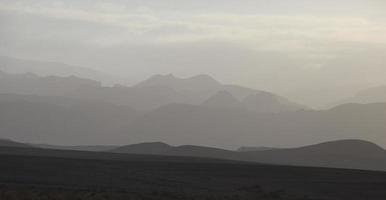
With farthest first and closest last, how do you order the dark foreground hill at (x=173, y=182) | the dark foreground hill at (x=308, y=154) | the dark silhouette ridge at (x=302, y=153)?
the dark foreground hill at (x=308, y=154) < the dark silhouette ridge at (x=302, y=153) < the dark foreground hill at (x=173, y=182)

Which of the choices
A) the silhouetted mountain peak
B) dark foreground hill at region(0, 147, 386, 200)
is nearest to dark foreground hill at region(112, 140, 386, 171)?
the silhouetted mountain peak

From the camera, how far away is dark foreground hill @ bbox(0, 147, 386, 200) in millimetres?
27625

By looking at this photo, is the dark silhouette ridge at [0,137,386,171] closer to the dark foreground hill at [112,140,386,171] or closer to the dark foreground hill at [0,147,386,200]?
the dark foreground hill at [112,140,386,171]

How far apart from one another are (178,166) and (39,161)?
11.6 meters

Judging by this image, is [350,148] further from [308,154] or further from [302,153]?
[302,153]

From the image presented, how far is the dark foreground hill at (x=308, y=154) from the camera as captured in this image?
105750 mm

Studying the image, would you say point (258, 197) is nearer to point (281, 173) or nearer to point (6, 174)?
point (6, 174)

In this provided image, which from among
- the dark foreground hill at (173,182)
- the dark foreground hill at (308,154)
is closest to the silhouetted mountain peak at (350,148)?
the dark foreground hill at (308,154)

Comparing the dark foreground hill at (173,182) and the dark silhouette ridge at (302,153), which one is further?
the dark silhouette ridge at (302,153)

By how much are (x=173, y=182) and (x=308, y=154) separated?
3251 inches

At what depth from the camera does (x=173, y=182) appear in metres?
37.6

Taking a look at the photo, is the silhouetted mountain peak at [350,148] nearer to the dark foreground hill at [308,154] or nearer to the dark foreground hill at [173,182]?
the dark foreground hill at [308,154]

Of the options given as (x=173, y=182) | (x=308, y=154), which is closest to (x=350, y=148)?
(x=308, y=154)

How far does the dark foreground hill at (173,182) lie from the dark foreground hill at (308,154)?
51.8m
